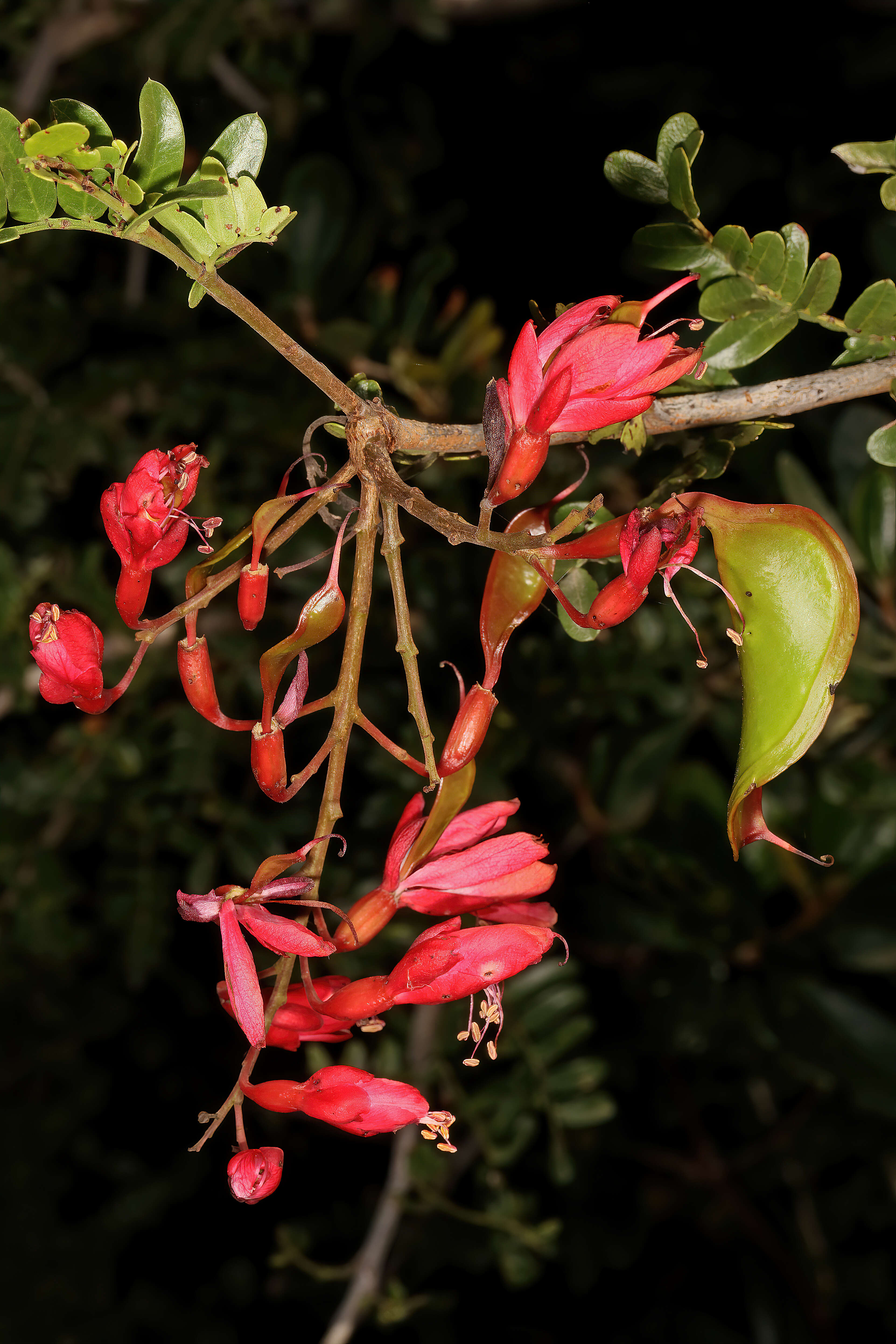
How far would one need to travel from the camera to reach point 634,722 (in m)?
1.21

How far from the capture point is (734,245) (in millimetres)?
588

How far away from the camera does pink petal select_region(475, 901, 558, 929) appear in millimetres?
582

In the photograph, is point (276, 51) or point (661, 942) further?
point (276, 51)

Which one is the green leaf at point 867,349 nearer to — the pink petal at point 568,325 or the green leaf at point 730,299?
the green leaf at point 730,299

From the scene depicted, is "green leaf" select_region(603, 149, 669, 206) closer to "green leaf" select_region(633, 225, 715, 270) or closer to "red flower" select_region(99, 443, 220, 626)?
"green leaf" select_region(633, 225, 715, 270)

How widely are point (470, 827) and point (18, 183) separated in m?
0.38

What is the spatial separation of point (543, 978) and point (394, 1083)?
2.24ft

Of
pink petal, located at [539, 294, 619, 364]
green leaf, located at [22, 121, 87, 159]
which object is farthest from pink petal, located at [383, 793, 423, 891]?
green leaf, located at [22, 121, 87, 159]

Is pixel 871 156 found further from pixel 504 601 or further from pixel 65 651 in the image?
pixel 65 651

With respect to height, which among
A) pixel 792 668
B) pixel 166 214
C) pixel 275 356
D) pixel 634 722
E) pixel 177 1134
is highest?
pixel 166 214

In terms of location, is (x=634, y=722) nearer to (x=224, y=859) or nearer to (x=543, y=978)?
(x=543, y=978)

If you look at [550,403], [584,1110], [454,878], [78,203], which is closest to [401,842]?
[454,878]

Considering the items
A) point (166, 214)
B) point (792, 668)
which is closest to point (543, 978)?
point (792, 668)

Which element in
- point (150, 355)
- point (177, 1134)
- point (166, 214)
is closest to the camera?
point (166, 214)
